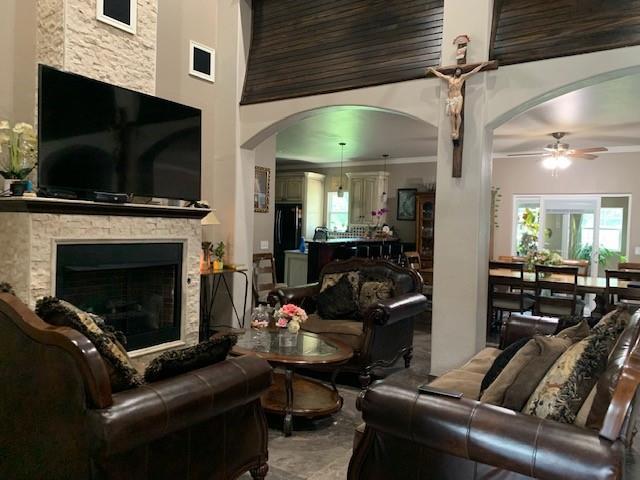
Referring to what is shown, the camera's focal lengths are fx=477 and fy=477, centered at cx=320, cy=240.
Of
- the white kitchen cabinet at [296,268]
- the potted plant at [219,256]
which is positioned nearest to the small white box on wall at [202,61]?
the potted plant at [219,256]

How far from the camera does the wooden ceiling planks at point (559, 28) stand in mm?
3434

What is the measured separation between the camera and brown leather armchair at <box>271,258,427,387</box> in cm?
391

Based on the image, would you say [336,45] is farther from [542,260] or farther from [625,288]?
[625,288]

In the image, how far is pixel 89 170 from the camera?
12.3 feet

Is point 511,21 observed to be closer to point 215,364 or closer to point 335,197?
point 215,364

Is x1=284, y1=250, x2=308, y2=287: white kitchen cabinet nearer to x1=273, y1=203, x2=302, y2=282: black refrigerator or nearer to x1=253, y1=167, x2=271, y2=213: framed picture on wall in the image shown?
x1=253, y1=167, x2=271, y2=213: framed picture on wall

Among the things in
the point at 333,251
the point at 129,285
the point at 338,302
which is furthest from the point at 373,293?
the point at 333,251

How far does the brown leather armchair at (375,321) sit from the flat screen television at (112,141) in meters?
1.54

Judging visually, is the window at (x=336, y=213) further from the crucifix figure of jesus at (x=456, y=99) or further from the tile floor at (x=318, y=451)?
the tile floor at (x=318, y=451)

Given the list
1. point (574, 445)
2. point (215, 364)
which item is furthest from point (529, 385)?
point (215, 364)

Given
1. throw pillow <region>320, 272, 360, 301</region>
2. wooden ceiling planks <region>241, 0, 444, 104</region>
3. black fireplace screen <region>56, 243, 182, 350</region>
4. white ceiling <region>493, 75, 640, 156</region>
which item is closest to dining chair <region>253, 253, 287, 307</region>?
throw pillow <region>320, 272, 360, 301</region>

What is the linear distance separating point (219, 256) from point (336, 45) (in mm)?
2541

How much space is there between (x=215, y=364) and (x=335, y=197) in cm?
962

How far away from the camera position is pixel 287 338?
140 inches
